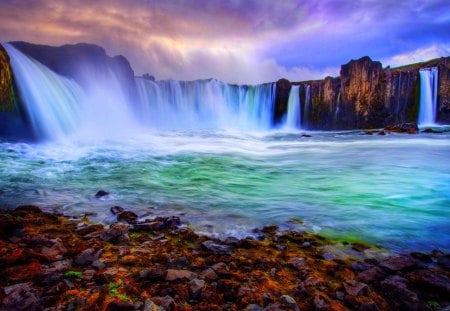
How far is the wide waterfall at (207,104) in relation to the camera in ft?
132

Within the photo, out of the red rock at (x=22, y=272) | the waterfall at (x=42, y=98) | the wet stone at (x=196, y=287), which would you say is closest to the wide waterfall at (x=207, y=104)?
the waterfall at (x=42, y=98)

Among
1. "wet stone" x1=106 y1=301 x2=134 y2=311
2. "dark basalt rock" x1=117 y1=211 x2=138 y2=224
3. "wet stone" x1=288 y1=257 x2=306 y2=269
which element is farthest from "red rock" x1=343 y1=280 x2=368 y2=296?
"dark basalt rock" x1=117 y1=211 x2=138 y2=224

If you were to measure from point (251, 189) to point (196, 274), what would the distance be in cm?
564

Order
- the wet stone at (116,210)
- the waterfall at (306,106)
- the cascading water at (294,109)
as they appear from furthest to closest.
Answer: the cascading water at (294,109) < the waterfall at (306,106) < the wet stone at (116,210)

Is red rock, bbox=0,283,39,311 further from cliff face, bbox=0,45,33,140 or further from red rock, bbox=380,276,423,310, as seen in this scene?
cliff face, bbox=0,45,33,140

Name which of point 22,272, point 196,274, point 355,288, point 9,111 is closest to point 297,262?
point 355,288

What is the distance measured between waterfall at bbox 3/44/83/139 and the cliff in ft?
89.0

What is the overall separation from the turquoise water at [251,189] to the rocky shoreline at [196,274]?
1003mm

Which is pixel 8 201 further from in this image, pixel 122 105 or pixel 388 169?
pixel 122 105

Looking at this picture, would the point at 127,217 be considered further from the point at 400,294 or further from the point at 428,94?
the point at 428,94

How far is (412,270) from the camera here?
3936 mm

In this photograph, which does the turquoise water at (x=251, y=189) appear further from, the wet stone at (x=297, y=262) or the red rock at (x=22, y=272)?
the red rock at (x=22, y=272)

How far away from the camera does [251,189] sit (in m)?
9.17

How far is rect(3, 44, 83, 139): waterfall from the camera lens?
17188 millimetres
